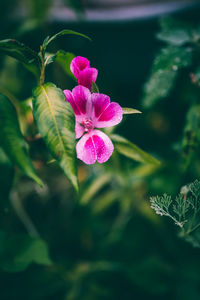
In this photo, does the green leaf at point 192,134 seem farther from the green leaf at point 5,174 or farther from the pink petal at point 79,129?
the green leaf at point 5,174

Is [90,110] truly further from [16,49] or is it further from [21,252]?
[21,252]

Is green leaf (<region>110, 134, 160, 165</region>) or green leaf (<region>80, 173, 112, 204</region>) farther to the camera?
green leaf (<region>80, 173, 112, 204</region>)

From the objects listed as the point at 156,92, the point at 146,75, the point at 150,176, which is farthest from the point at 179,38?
the point at 146,75

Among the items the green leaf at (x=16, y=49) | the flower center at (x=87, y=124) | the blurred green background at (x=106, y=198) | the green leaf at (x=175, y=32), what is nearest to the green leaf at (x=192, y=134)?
the blurred green background at (x=106, y=198)

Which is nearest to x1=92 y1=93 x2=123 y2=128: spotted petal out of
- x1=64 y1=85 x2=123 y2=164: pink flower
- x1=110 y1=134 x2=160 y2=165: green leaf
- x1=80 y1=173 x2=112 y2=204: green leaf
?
x1=64 y1=85 x2=123 y2=164: pink flower

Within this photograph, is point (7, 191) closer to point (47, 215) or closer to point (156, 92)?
point (156, 92)

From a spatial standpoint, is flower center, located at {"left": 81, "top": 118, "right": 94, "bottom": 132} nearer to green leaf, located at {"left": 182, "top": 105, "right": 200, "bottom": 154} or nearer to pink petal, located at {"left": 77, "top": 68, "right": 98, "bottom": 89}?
pink petal, located at {"left": 77, "top": 68, "right": 98, "bottom": 89}
